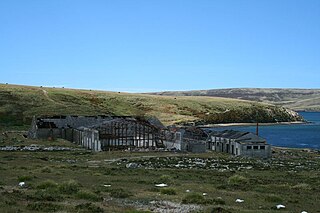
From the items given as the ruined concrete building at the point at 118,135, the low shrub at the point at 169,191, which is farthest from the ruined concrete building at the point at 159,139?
the low shrub at the point at 169,191

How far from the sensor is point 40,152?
65.9 metres

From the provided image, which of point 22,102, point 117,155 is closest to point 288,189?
point 117,155

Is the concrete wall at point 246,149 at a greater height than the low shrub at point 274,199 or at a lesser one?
lesser

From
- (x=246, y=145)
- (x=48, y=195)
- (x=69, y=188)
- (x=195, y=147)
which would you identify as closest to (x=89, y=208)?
(x=48, y=195)

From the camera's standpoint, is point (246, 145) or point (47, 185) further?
point (246, 145)

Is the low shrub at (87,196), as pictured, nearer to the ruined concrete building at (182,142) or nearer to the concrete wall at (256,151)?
the concrete wall at (256,151)

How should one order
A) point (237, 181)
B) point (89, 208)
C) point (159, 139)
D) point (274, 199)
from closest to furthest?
point (89, 208) → point (274, 199) → point (237, 181) → point (159, 139)

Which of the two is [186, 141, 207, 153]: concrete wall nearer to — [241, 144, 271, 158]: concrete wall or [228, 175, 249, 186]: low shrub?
[241, 144, 271, 158]: concrete wall

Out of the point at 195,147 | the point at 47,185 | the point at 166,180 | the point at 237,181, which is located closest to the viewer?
the point at 47,185

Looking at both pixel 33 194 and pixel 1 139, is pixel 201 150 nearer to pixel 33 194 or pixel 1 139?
pixel 1 139

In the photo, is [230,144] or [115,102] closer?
[230,144]

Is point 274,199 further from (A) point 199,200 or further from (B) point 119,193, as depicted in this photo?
(B) point 119,193

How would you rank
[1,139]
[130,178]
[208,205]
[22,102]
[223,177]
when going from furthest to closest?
[22,102] → [1,139] → [223,177] → [130,178] → [208,205]

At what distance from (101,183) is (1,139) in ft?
190
